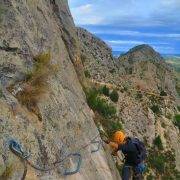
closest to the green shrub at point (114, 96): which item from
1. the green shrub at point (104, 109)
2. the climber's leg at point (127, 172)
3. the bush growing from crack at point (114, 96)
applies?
the bush growing from crack at point (114, 96)

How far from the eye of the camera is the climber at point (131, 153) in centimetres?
1839

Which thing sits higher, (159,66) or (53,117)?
(53,117)

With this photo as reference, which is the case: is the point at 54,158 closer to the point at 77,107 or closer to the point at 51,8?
the point at 77,107

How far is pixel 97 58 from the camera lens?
189ft

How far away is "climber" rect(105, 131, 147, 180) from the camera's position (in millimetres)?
18391

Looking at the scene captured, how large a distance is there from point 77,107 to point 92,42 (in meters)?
44.0

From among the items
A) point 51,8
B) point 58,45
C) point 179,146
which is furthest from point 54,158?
point 179,146

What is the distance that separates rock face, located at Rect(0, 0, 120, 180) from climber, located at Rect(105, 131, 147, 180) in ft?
2.58

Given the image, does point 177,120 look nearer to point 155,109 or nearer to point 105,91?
point 155,109

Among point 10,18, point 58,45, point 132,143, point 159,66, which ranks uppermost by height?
point 10,18

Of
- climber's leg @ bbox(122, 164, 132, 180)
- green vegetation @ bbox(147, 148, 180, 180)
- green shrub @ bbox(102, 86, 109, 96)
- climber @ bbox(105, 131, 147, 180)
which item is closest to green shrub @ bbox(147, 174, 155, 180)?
green vegetation @ bbox(147, 148, 180, 180)

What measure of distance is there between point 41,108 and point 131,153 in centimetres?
426

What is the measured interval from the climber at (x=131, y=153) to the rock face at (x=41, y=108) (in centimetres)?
79

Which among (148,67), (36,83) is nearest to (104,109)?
(36,83)
